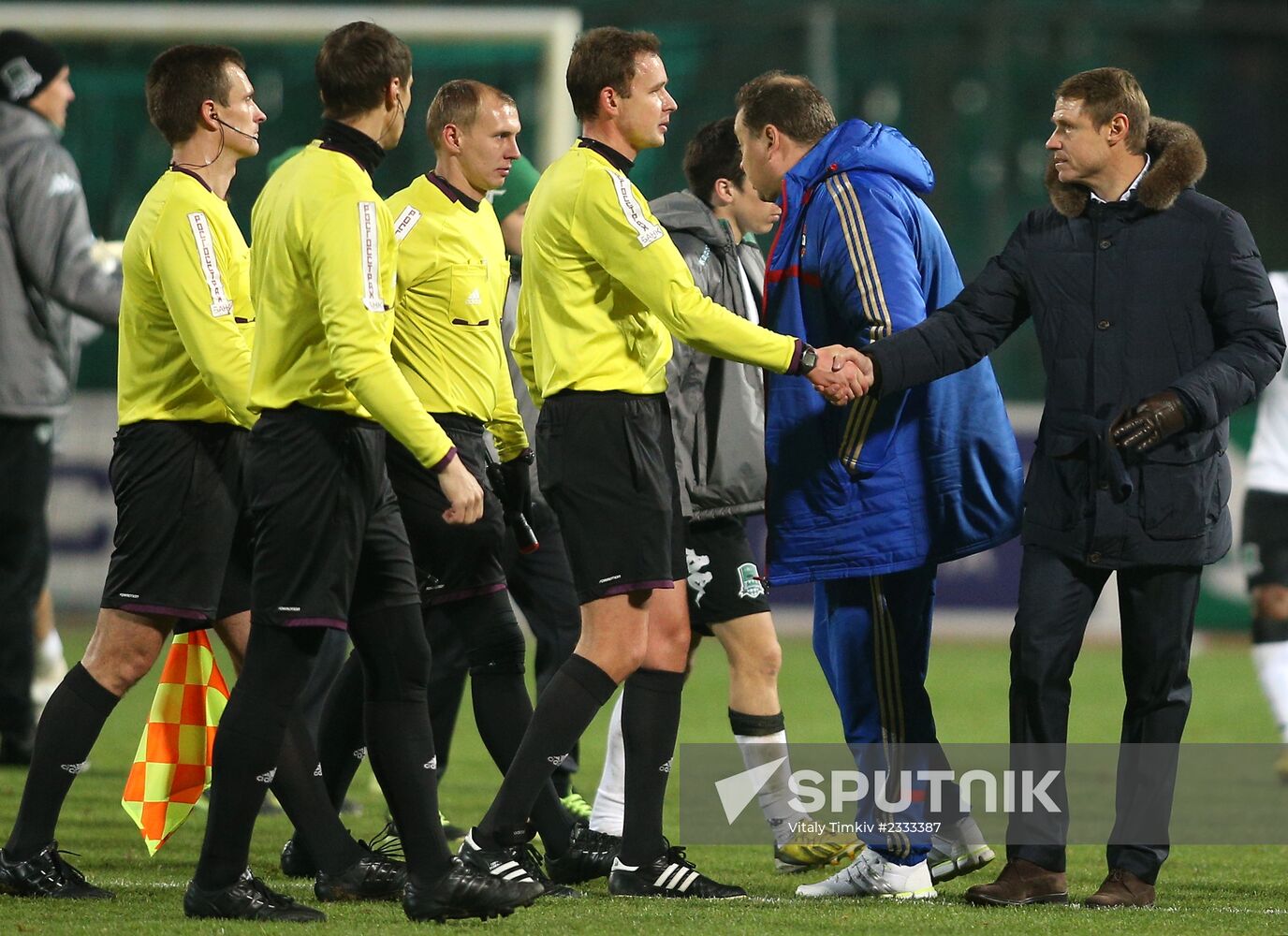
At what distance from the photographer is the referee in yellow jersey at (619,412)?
455cm

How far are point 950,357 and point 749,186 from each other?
3.45 feet

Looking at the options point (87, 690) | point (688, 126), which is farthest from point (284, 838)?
point (688, 126)

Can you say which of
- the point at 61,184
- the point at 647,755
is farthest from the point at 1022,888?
the point at 61,184

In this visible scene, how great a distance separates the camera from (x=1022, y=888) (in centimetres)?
462

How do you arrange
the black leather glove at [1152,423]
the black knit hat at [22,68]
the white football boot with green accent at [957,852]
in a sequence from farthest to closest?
the black knit hat at [22,68]
the white football boot with green accent at [957,852]
the black leather glove at [1152,423]

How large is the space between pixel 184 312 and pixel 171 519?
51cm

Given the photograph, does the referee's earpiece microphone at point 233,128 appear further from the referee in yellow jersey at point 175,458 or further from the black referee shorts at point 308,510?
the black referee shorts at point 308,510

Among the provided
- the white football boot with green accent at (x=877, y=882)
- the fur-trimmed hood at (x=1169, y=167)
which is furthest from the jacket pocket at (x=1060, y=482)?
the white football boot with green accent at (x=877, y=882)

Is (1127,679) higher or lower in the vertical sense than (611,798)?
higher

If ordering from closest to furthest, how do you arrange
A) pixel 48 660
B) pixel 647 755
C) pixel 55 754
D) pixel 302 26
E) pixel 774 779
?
1. pixel 55 754
2. pixel 647 755
3. pixel 774 779
4. pixel 48 660
5. pixel 302 26

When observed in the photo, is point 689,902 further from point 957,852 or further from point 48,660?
point 48,660

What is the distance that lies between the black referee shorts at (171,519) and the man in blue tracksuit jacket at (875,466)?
56.9 inches

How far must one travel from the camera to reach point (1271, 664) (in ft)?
24.2

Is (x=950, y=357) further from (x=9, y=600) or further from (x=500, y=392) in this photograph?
(x=9, y=600)
